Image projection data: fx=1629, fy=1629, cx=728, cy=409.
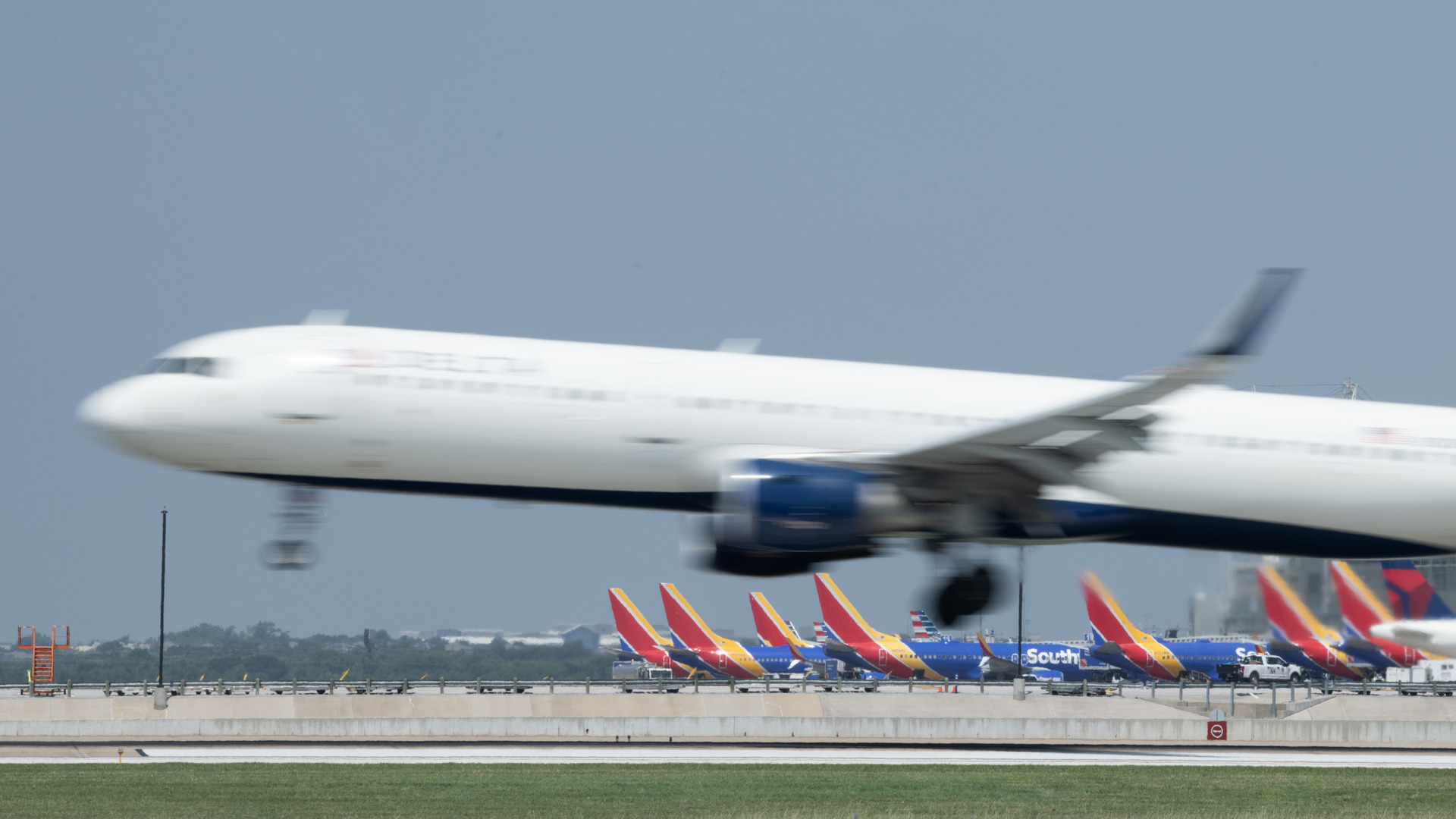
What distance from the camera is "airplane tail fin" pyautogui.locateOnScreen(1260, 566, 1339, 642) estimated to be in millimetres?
43312

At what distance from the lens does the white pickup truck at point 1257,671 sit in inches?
4537

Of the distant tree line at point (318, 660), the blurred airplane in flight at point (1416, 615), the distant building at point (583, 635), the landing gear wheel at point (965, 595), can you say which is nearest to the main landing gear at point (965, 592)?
the landing gear wheel at point (965, 595)

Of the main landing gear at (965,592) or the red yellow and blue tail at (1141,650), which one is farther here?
the red yellow and blue tail at (1141,650)

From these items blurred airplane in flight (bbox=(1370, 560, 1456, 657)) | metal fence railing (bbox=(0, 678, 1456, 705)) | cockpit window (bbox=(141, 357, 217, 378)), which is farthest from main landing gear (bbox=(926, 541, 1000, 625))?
metal fence railing (bbox=(0, 678, 1456, 705))

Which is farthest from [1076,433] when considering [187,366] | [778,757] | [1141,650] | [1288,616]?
[1141,650]

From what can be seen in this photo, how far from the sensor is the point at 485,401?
27.5 meters

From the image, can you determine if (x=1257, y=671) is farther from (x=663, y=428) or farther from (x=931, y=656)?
(x=663, y=428)

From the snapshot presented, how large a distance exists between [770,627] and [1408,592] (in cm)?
9268

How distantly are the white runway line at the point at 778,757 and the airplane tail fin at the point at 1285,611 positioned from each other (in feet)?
17.2

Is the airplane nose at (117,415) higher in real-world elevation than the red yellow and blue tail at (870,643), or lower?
higher

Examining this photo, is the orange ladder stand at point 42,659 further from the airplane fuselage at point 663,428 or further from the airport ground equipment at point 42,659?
the airplane fuselage at point 663,428

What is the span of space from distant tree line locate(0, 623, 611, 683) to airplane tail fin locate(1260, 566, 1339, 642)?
7152 cm

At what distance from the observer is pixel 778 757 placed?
5281cm

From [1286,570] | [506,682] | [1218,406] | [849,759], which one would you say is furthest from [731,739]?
[506,682]
